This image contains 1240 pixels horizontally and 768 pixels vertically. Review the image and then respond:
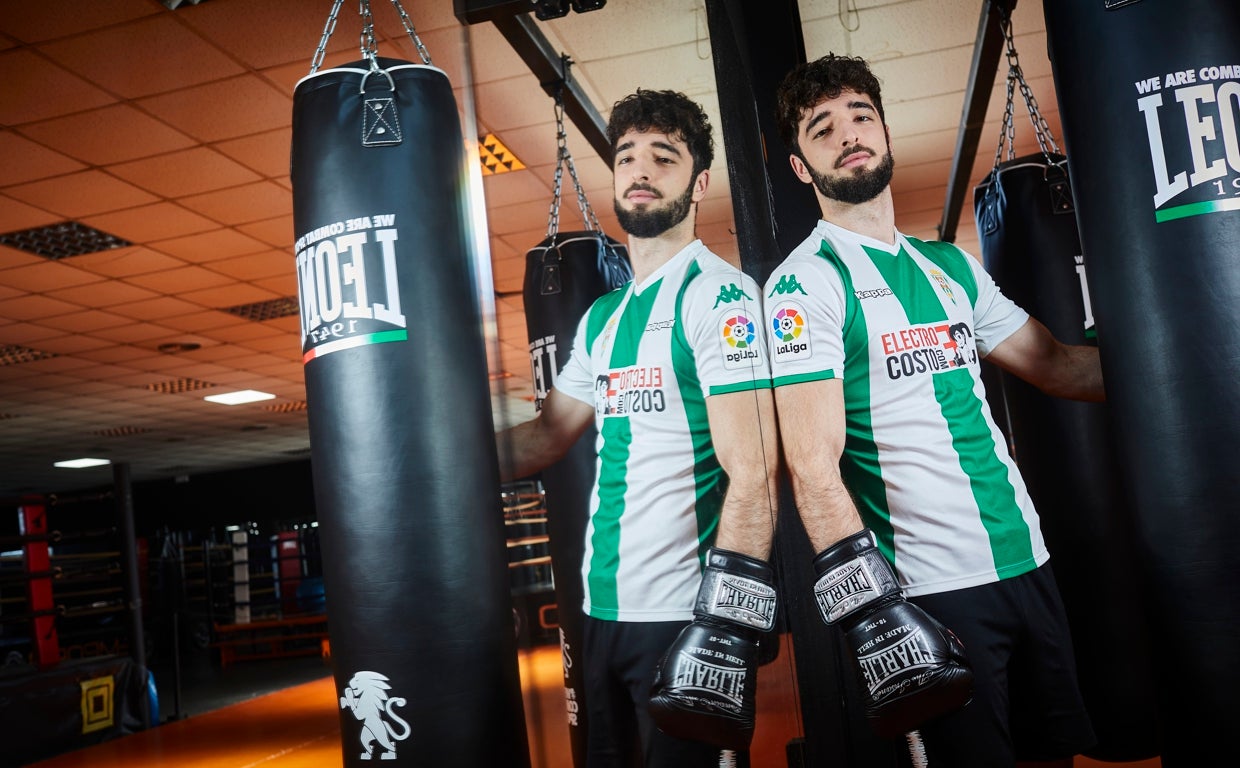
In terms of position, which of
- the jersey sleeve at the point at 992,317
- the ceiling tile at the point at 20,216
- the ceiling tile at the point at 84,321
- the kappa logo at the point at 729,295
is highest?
the ceiling tile at the point at 20,216

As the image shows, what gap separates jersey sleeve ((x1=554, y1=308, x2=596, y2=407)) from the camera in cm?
159

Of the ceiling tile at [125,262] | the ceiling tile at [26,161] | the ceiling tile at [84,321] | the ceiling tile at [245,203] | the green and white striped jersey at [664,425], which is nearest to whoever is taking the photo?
the green and white striped jersey at [664,425]

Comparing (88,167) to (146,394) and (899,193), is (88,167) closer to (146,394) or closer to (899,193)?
(899,193)

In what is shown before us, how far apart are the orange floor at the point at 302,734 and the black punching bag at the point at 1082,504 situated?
0.13 m

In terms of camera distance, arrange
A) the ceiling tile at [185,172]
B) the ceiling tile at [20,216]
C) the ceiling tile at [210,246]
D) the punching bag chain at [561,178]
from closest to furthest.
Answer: the punching bag chain at [561,178]
the ceiling tile at [185,172]
the ceiling tile at [20,216]
the ceiling tile at [210,246]

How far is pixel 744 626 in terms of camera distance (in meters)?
1.41

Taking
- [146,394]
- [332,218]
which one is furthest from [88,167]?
[146,394]

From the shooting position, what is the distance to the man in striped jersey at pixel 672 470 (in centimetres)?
141

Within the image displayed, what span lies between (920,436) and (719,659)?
463 millimetres

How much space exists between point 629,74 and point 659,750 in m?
1.05

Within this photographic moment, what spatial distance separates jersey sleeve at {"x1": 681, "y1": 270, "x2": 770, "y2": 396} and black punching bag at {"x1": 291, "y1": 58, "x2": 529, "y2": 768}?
41cm

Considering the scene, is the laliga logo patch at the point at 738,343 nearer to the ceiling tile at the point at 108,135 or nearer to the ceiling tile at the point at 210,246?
the ceiling tile at the point at 108,135

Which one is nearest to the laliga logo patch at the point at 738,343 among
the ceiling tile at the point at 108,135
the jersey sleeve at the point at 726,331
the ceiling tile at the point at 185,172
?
the jersey sleeve at the point at 726,331

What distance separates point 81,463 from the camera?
12.5 meters
